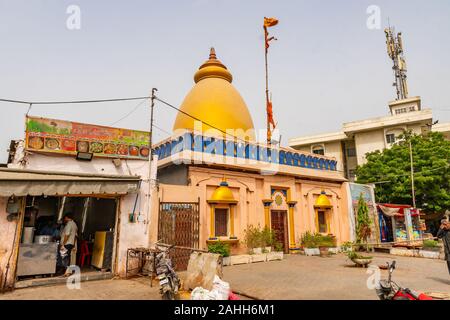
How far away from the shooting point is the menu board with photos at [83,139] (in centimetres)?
873

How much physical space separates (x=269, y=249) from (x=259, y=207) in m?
2.17

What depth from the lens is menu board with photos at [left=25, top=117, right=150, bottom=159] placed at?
8.73m

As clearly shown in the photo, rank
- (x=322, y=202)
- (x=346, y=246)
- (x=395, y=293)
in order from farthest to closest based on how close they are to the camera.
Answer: (x=322, y=202) < (x=346, y=246) < (x=395, y=293)

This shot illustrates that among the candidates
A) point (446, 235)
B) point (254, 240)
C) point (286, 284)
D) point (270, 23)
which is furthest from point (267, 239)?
point (270, 23)

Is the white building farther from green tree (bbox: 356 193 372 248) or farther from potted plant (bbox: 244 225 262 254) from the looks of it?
potted plant (bbox: 244 225 262 254)

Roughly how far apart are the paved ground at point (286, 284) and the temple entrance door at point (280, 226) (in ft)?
13.1

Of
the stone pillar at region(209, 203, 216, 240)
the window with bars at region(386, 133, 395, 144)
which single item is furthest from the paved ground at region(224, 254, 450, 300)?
the window with bars at region(386, 133, 395, 144)

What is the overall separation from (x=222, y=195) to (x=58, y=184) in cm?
697

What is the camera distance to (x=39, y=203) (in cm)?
1277

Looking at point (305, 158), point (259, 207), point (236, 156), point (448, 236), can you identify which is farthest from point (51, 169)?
point (305, 158)

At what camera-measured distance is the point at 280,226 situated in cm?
1630

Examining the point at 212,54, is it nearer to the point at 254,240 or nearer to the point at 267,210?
the point at 267,210

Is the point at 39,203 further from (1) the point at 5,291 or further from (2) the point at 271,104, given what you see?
(2) the point at 271,104

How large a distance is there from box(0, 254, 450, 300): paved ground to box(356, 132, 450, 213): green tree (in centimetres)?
1446
